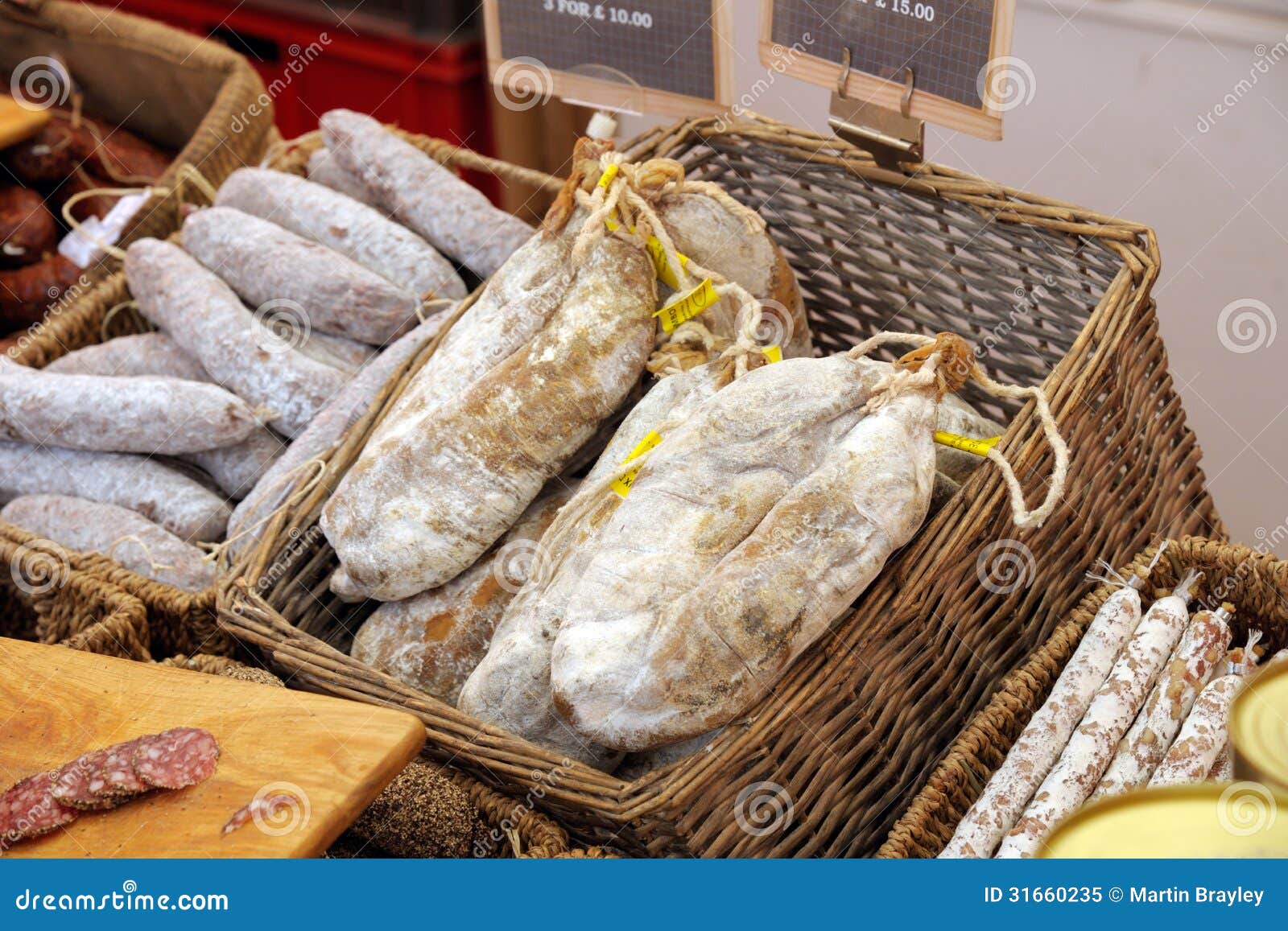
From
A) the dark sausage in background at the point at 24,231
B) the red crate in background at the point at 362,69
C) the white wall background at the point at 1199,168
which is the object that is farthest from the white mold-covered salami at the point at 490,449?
the red crate in background at the point at 362,69

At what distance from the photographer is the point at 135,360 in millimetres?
2781

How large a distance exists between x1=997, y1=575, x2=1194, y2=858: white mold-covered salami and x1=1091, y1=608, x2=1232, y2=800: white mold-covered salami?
1 centimetres

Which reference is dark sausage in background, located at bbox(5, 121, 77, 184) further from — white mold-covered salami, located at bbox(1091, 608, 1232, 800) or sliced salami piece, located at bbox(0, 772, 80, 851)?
white mold-covered salami, located at bbox(1091, 608, 1232, 800)

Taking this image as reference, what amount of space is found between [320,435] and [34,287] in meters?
1.35

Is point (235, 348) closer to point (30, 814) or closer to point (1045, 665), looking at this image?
point (30, 814)

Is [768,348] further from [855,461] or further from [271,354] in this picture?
[271,354]

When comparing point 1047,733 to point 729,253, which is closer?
point 1047,733

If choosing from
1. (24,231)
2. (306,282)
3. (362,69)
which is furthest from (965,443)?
(362,69)

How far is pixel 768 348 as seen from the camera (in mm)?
1923

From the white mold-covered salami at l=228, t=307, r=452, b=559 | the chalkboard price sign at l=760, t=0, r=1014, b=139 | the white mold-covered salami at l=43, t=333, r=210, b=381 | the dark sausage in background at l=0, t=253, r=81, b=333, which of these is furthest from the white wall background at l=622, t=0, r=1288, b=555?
the dark sausage in background at l=0, t=253, r=81, b=333

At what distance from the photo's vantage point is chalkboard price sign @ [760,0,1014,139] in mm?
2010

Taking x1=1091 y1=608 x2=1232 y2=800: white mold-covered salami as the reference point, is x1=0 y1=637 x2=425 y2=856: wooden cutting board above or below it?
below
